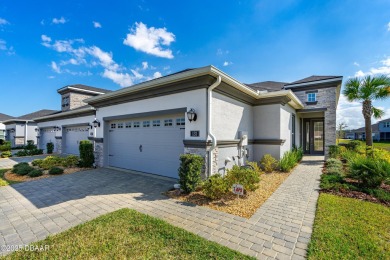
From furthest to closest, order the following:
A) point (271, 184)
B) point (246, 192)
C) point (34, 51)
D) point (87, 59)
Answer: point (87, 59) < point (34, 51) < point (271, 184) < point (246, 192)

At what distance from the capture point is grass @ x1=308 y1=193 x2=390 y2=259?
2678mm

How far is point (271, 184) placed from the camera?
632 cm

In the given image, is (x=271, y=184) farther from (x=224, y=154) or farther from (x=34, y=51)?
(x=34, y=51)

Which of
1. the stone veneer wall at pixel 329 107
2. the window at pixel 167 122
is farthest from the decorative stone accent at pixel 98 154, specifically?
the stone veneer wall at pixel 329 107

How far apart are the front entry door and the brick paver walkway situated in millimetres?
9170

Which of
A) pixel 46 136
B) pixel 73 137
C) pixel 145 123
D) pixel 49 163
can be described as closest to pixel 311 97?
pixel 145 123

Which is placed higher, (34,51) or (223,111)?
(34,51)

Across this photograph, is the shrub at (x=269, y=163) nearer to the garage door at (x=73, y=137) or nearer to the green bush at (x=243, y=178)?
the green bush at (x=243, y=178)

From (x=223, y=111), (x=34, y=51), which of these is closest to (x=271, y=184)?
(x=223, y=111)

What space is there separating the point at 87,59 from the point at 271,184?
13631 millimetres

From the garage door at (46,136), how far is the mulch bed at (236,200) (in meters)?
16.7

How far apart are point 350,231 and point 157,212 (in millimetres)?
3876

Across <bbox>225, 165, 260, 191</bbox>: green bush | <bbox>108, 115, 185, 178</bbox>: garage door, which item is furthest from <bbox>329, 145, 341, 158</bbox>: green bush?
<bbox>108, 115, 185, 178</bbox>: garage door

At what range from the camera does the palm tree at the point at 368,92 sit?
34.1ft
